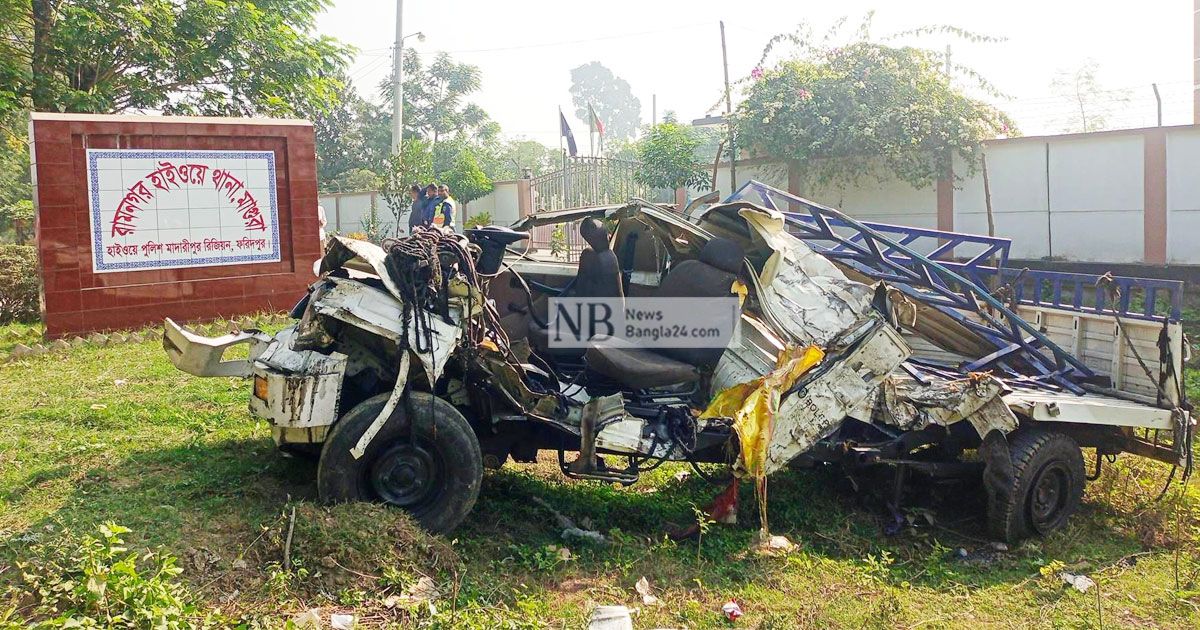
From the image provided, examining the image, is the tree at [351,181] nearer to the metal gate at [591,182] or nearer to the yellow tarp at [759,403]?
the metal gate at [591,182]

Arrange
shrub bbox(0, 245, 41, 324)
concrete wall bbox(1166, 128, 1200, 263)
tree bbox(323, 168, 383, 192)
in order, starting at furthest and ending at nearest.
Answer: tree bbox(323, 168, 383, 192) → concrete wall bbox(1166, 128, 1200, 263) → shrub bbox(0, 245, 41, 324)

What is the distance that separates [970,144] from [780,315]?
10.4 metres

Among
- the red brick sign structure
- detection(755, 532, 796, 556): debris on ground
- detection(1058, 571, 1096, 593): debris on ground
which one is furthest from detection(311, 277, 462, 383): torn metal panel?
the red brick sign structure

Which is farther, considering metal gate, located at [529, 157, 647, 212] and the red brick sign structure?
metal gate, located at [529, 157, 647, 212]

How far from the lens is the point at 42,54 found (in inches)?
557

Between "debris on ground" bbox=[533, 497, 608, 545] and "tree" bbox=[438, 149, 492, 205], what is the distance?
16150 millimetres

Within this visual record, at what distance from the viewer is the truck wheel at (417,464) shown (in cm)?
448

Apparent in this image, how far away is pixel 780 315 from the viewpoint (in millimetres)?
5031

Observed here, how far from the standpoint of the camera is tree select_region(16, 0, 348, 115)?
13.9 m

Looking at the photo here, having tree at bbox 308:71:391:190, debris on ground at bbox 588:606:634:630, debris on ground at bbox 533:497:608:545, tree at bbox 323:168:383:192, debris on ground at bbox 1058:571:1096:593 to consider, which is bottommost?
debris on ground at bbox 1058:571:1096:593

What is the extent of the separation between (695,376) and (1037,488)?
220cm

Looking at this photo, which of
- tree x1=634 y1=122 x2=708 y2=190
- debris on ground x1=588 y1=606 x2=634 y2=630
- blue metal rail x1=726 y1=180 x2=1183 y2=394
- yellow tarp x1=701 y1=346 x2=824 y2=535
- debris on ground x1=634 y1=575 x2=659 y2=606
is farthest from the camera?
tree x1=634 y1=122 x2=708 y2=190

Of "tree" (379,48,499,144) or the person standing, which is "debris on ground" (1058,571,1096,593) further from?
"tree" (379,48,499,144)

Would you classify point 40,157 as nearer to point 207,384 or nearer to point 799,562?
point 207,384
